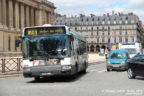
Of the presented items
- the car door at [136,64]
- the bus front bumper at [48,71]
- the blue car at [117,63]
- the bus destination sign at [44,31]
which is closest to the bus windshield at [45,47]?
the bus destination sign at [44,31]

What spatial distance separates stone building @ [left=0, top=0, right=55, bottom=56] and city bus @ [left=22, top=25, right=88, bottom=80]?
43977mm

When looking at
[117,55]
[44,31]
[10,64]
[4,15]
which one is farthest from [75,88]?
[4,15]

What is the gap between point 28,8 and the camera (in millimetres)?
85938

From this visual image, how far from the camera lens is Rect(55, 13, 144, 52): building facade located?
12850 cm

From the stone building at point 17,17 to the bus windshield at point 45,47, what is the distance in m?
44.0

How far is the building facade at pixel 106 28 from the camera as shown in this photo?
12850 centimetres

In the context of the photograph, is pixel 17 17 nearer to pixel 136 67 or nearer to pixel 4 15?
pixel 4 15

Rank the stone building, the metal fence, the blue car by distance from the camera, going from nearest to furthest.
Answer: the metal fence
the blue car
the stone building

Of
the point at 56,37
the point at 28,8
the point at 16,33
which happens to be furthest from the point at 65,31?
the point at 28,8

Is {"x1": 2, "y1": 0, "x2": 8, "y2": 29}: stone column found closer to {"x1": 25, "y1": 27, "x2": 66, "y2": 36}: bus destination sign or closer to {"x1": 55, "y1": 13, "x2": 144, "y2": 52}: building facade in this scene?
{"x1": 25, "y1": 27, "x2": 66, "y2": 36}: bus destination sign

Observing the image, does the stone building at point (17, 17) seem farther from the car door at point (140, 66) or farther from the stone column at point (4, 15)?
the car door at point (140, 66)

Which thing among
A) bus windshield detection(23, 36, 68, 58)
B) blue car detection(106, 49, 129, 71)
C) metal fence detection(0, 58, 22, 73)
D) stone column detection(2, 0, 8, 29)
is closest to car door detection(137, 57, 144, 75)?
bus windshield detection(23, 36, 68, 58)

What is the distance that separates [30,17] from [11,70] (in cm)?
6935

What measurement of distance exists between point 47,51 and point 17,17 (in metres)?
65.0
